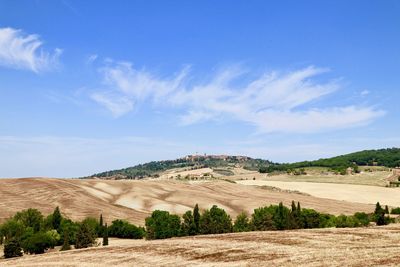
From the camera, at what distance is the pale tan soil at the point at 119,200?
148 m

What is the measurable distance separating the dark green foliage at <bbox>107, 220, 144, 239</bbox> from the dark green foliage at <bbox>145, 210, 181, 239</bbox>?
5.98 metres

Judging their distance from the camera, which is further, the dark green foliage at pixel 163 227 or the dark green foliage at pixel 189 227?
the dark green foliage at pixel 189 227

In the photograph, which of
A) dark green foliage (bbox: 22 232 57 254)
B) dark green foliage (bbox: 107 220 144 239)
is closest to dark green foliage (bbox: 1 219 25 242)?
dark green foliage (bbox: 22 232 57 254)

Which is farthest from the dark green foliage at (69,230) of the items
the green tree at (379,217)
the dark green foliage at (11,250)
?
the green tree at (379,217)

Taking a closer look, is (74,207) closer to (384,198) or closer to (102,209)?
(102,209)

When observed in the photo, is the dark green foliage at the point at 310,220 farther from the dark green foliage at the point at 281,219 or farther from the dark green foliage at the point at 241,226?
the dark green foliage at the point at 241,226

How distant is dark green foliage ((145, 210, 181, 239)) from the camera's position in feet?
369

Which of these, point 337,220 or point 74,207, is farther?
point 74,207

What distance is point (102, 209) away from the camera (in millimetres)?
151250

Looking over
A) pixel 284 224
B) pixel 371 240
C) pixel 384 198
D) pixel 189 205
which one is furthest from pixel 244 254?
pixel 384 198

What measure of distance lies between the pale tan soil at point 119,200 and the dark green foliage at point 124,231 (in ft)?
50.1

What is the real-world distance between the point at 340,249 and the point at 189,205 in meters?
122

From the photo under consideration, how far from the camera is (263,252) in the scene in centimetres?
5228

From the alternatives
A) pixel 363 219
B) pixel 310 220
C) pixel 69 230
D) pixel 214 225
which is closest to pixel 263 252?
pixel 214 225
